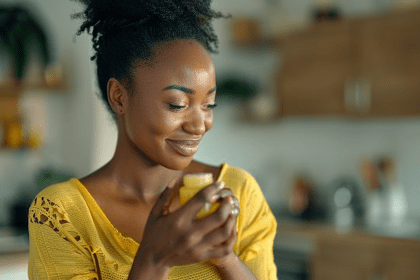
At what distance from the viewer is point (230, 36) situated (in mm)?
4145

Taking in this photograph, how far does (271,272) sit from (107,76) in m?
0.41

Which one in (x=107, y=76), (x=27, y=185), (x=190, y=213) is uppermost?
(x=107, y=76)

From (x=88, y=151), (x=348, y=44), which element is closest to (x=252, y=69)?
(x=348, y=44)

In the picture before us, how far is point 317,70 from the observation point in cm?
Result: 358

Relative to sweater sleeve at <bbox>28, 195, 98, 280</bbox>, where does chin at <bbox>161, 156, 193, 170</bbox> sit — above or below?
above

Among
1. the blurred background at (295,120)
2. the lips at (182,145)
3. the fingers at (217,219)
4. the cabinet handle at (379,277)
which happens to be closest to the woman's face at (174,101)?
Result: the lips at (182,145)

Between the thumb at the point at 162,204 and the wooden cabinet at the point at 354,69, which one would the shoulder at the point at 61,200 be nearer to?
the thumb at the point at 162,204

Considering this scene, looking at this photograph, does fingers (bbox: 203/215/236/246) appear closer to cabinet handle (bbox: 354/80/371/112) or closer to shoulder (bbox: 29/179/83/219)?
shoulder (bbox: 29/179/83/219)

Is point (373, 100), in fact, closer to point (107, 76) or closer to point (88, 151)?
point (88, 151)

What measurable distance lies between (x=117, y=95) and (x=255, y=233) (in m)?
0.32

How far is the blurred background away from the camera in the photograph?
10.4 feet

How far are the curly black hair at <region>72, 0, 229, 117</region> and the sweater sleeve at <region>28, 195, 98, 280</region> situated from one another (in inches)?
8.6

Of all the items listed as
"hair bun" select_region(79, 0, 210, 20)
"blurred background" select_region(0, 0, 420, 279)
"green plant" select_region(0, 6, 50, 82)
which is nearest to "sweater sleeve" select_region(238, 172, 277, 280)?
"hair bun" select_region(79, 0, 210, 20)

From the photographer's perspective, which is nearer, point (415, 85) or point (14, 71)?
point (415, 85)
